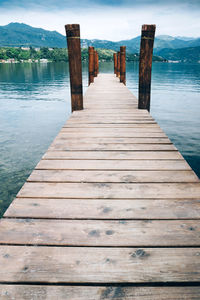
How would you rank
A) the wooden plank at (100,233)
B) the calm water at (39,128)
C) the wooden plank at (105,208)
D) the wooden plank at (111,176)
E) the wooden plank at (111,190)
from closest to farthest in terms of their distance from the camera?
the wooden plank at (100,233), the wooden plank at (105,208), the wooden plank at (111,190), the wooden plank at (111,176), the calm water at (39,128)

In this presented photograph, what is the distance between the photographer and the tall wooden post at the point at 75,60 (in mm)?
4590

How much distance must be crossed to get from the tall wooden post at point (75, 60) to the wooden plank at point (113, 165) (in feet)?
9.77

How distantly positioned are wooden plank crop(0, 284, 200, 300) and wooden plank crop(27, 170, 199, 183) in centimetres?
117

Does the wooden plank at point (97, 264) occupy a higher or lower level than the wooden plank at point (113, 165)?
lower

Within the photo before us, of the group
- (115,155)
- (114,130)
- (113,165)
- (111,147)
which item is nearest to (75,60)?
(114,130)

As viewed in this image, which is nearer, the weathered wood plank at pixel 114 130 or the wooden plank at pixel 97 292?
the wooden plank at pixel 97 292

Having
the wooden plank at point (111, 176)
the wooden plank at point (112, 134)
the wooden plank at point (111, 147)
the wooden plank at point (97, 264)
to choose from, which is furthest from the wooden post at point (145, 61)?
the wooden plank at point (97, 264)

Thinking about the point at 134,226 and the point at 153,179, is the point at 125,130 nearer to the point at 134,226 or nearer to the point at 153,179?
the point at 153,179

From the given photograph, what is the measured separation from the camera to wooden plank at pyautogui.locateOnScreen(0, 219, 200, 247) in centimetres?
151

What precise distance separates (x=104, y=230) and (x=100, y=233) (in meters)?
0.05

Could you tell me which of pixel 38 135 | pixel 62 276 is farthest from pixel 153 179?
pixel 38 135

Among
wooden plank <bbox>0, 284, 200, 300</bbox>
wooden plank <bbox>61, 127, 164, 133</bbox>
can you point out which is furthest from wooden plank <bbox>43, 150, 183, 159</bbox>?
wooden plank <bbox>0, 284, 200, 300</bbox>

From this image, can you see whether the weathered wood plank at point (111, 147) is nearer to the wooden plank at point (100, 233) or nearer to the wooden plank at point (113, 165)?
the wooden plank at point (113, 165)

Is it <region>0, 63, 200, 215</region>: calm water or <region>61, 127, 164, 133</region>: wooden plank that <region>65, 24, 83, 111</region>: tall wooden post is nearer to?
<region>61, 127, 164, 133</region>: wooden plank
